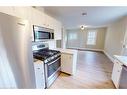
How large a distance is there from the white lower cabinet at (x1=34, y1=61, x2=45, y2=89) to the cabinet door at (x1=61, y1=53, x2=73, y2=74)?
1.06 m

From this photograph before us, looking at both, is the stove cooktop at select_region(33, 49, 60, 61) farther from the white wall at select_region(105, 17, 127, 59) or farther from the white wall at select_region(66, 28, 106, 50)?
the white wall at select_region(66, 28, 106, 50)

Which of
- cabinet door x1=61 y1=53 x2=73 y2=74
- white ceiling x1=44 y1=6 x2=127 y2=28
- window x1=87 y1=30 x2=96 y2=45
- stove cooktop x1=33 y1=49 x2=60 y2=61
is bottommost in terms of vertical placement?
A: cabinet door x1=61 y1=53 x2=73 y2=74

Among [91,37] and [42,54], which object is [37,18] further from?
[91,37]

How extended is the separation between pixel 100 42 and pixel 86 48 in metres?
1.44

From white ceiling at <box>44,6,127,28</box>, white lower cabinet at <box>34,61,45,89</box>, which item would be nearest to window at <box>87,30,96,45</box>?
white ceiling at <box>44,6,127,28</box>

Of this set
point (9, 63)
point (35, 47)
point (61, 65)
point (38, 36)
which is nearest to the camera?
point (9, 63)

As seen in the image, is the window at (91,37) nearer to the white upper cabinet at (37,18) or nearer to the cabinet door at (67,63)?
the cabinet door at (67,63)

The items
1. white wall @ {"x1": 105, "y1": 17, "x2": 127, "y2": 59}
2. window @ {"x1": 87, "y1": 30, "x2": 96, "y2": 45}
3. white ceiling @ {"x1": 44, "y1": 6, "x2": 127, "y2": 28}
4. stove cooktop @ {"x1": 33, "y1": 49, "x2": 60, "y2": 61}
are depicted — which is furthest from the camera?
window @ {"x1": 87, "y1": 30, "x2": 96, "y2": 45}

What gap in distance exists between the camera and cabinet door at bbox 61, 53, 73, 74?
9.11ft

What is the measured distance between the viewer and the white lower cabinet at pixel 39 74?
1.84m
